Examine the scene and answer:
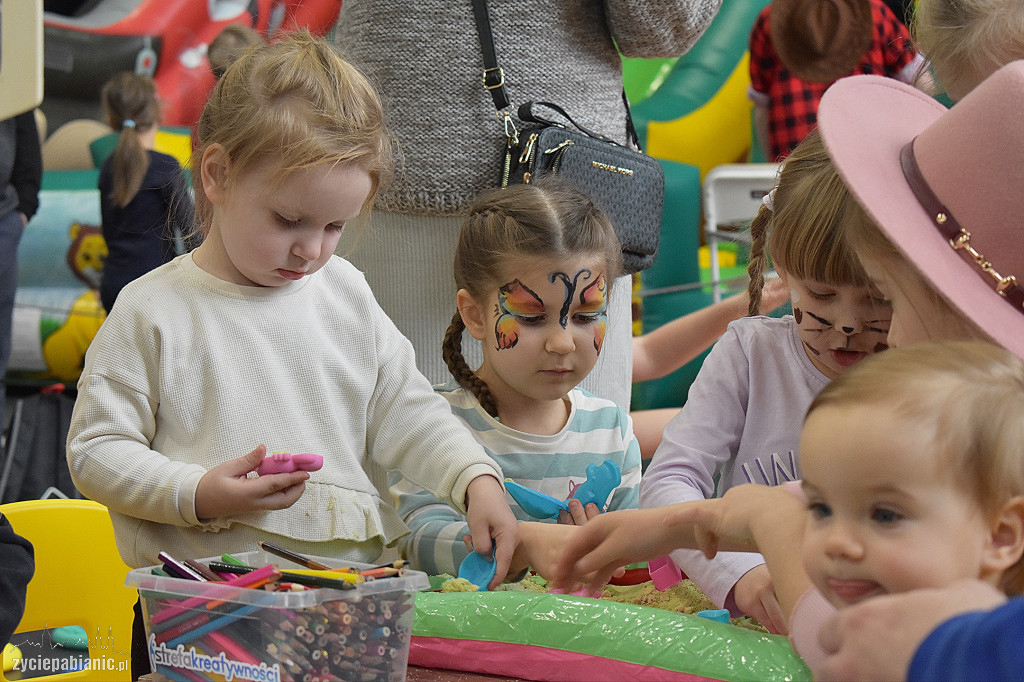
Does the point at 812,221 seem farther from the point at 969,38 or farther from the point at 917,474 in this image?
the point at 917,474

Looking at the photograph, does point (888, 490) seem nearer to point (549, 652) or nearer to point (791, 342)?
point (549, 652)

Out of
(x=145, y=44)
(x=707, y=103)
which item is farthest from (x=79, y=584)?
(x=145, y=44)

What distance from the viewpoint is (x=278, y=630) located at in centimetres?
75

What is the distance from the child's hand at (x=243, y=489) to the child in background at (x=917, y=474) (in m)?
0.57

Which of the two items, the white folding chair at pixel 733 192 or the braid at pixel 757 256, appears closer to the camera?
the braid at pixel 757 256

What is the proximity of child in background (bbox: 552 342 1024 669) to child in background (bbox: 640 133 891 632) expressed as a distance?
0.38 m

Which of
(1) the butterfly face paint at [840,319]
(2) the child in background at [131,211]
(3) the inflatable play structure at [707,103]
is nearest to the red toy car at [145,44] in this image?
(2) the child in background at [131,211]

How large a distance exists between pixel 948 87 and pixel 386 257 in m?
0.83

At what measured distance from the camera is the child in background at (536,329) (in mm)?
1411

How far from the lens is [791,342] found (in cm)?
121

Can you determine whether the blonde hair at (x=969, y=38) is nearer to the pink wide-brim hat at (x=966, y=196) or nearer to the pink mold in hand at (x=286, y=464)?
the pink wide-brim hat at (x=966, y=196)

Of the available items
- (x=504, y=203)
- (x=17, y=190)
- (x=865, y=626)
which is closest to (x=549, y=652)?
(x=865, y=626)

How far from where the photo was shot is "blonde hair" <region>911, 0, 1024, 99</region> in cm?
113

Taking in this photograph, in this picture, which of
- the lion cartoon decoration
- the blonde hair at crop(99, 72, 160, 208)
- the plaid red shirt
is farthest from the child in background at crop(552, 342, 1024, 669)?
the lion cartoon decoration
